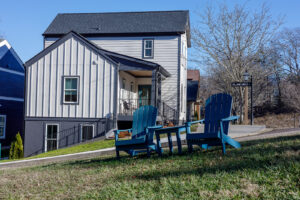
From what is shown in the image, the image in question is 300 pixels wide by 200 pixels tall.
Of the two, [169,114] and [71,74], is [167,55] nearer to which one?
[169,114]

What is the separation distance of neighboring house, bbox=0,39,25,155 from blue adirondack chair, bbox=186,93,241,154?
56.7ft

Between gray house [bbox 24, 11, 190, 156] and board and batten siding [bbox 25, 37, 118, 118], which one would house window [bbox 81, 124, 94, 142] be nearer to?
gray house [bbox 24, 11, 190, 156]

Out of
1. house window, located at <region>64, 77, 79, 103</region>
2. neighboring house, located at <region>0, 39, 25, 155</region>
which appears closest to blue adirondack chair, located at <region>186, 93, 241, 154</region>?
house window, located at <region>64, 77, 79, 103</region>

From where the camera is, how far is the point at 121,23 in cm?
2120

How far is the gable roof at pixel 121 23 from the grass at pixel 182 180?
1493 cm

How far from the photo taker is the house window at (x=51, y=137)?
16812mm

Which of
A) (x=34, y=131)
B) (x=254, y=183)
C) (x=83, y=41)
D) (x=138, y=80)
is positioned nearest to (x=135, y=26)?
(x=138, y=80)

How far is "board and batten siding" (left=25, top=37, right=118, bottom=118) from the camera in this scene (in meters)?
16.5

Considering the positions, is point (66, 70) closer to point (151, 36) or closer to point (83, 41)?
point (83, 41)

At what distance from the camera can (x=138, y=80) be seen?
20.9 meters

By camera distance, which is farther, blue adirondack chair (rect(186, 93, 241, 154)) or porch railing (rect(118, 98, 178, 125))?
porch railing (rect(118, 98, 178, 125))

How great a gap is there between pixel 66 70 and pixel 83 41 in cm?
167

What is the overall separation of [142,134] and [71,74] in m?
10.1

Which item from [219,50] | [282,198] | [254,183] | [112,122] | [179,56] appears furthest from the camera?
[219,50]
